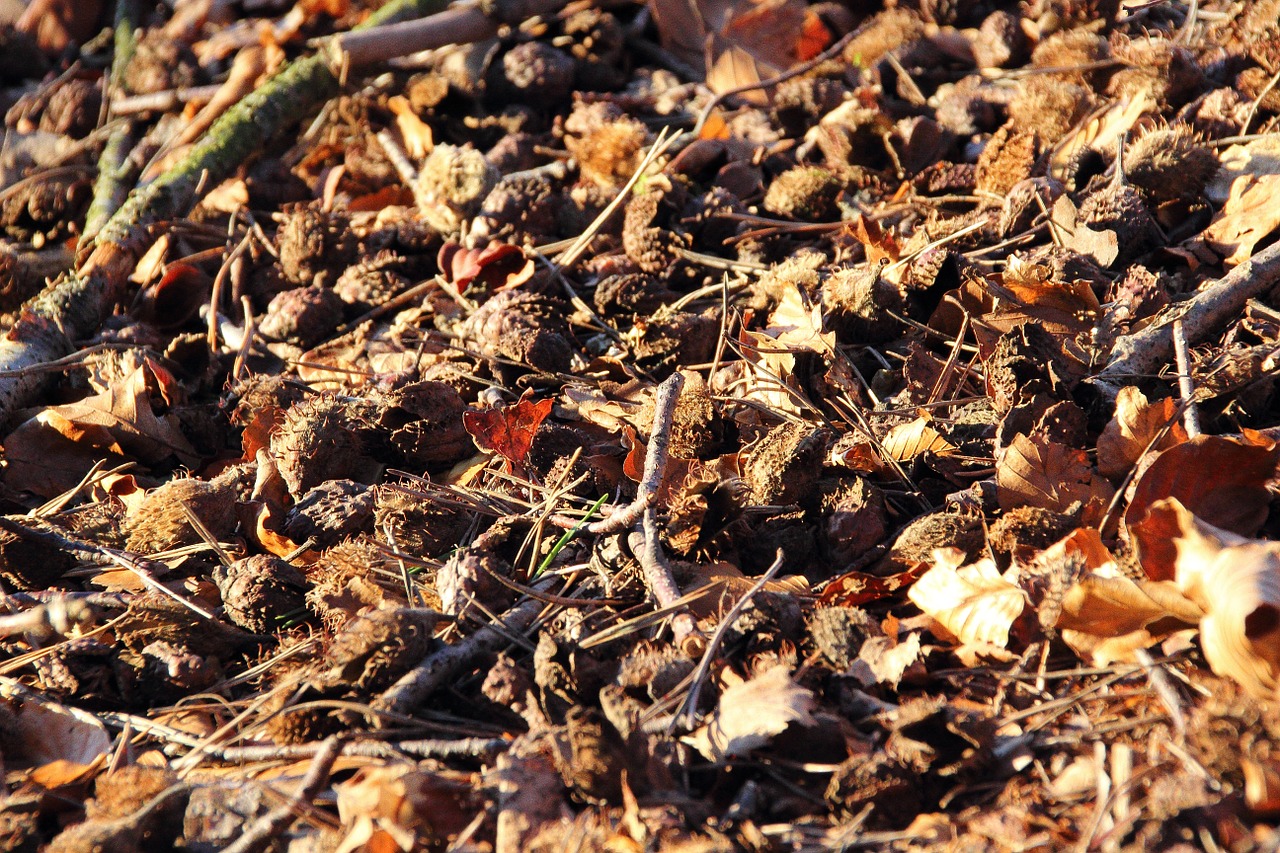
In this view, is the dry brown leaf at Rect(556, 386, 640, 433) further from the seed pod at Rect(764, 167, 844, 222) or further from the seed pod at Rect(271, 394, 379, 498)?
the seed pod at Rect(764, 167, 844, 222)

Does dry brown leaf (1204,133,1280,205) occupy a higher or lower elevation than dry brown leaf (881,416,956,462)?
higher

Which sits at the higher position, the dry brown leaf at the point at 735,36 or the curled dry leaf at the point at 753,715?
the dry brown leaf at the point at 735,36

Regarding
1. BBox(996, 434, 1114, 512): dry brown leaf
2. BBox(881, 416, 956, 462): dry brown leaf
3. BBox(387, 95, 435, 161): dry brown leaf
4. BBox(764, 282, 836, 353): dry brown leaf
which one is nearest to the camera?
BBox(996, 434, 1114, 512): dry brown leaf

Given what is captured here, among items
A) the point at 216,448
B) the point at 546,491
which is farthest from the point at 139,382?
the point at 546,491

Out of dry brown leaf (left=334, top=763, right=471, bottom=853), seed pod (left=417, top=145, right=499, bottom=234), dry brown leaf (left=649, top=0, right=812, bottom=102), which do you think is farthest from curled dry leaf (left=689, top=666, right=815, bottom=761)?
dry brown leaf (left=649, top=0, right=812, bottom=102)

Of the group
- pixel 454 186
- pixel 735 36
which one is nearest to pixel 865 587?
pixel 454 186

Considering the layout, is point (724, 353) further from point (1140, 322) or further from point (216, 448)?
point (216, 448)

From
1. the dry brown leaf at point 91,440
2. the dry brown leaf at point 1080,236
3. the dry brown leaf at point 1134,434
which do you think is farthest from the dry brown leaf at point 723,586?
the dry brown leaf at point 91,440

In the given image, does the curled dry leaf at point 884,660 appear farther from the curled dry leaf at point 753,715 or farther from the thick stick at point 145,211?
the thick stick at point 145,211
